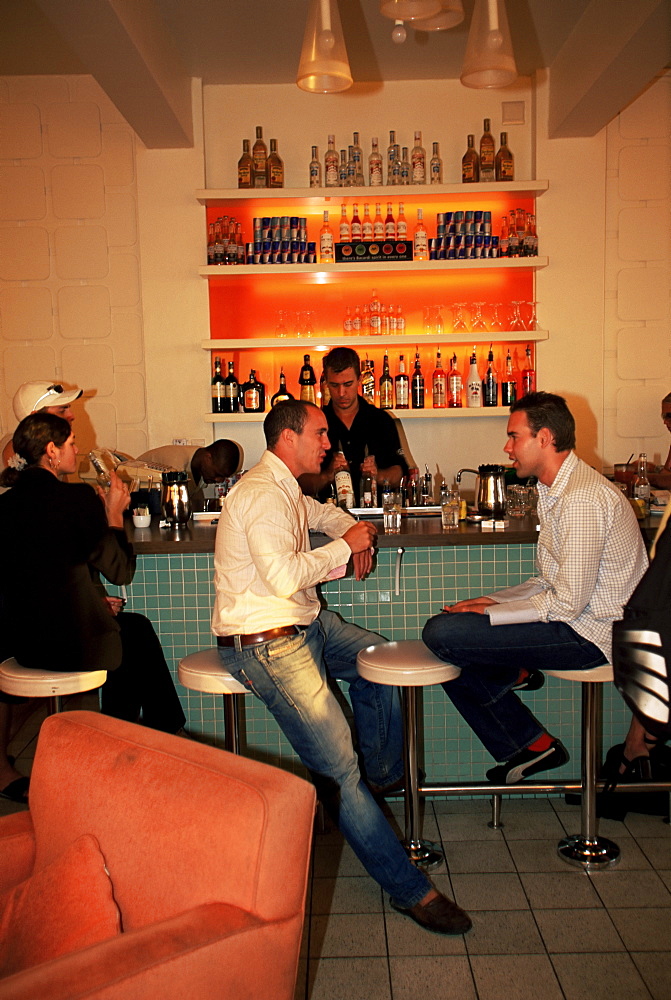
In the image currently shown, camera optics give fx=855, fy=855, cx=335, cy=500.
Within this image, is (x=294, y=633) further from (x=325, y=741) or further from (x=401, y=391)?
(x=401, y=391)

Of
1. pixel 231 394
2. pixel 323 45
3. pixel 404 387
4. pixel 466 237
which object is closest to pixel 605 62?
pixel 466 237

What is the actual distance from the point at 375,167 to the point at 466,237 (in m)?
0.70

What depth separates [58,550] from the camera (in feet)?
9.52

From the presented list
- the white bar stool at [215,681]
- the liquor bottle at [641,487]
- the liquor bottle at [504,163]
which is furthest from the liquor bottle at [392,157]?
the white bar stool at [215,681]

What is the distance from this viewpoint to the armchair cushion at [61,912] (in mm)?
1506

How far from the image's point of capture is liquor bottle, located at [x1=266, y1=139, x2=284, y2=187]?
5305 mm

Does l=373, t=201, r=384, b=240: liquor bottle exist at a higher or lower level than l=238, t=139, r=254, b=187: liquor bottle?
lower

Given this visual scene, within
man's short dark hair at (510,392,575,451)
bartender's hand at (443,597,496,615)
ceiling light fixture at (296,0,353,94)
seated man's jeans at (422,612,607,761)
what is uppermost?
ceiling light fixture at (296,0,353,94)

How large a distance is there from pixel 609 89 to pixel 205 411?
2981 millimetres

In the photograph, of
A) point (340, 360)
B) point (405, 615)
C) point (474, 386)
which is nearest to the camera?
point (405, 615)

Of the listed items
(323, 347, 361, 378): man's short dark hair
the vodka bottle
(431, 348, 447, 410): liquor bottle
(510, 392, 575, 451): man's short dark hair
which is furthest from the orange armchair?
the vodka bottle

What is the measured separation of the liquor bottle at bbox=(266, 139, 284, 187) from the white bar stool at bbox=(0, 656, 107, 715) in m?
3.51

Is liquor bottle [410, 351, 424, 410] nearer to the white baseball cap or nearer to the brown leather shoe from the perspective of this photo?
the white baseball cap

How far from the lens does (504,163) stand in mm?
5320
